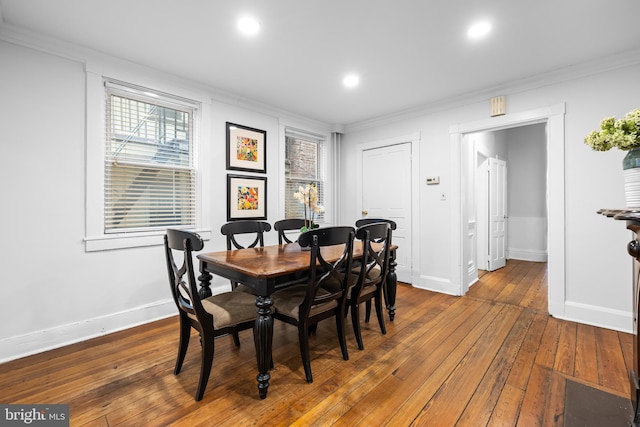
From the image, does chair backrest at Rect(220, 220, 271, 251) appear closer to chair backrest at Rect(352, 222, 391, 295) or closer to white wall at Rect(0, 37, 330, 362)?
white wall at Rect(0, 37, 330, 362)

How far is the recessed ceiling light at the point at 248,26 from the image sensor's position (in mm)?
2127

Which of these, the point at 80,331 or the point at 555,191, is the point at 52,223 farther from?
the point at 555,191

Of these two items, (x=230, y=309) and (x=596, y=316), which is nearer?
(x=230, y=309)

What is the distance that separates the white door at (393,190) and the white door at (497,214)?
197cm

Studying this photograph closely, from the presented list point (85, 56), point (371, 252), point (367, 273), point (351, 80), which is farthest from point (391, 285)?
point (85, 56)

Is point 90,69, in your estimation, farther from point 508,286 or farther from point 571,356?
point 508,286

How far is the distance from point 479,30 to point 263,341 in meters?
2.79

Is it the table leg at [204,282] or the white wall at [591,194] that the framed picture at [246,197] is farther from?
the white wall at [591,194]

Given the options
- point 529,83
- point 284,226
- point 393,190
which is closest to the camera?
point 529,83

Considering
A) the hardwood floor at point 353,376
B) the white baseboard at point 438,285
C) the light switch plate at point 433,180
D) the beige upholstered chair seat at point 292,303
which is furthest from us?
the light switch plate at point 433,180

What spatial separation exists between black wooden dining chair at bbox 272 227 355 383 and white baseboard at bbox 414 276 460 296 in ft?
7.26

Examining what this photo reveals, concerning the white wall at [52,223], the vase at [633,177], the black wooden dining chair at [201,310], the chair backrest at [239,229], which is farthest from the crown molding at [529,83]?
the black wooden dining chair at [201,310]

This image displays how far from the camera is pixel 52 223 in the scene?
7.79 feet

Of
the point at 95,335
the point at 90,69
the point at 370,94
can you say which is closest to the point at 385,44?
the point at 370,94
